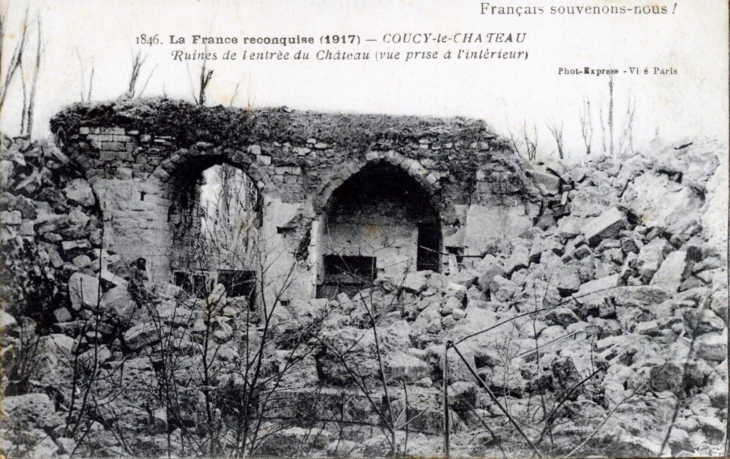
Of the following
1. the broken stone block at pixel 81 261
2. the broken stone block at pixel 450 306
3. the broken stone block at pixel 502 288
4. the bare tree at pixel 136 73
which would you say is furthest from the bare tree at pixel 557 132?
the broken stone block at pixel 81 261

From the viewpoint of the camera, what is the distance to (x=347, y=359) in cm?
464

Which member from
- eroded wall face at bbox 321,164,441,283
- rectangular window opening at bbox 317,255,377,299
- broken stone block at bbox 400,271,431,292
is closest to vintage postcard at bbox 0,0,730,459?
broken stone block at bbox 400,271,431,292

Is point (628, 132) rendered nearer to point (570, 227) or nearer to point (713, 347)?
point (570, 227)

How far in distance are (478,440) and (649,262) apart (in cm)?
201

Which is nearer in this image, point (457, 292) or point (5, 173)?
point (5, 173)

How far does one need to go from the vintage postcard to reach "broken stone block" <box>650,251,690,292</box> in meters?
0.02

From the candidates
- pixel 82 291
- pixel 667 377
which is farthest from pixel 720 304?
pixel 82 291

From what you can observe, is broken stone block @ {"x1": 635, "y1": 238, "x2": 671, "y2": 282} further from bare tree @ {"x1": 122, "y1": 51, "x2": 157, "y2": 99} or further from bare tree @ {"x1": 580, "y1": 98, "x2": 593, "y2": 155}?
bare tree @ {"x1": 122, "y1": 51, "x2": 157, "y2": 99}

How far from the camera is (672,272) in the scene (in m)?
4.69

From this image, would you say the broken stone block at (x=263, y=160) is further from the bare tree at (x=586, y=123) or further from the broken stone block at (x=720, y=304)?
the broken stone block at (x=720, y=304)

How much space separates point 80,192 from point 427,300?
3448mm

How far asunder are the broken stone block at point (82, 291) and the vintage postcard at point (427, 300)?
2 centimetres

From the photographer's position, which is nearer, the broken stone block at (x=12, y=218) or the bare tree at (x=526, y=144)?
the broken stone block at (x=12, y=218)

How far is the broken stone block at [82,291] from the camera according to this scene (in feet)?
16.3
